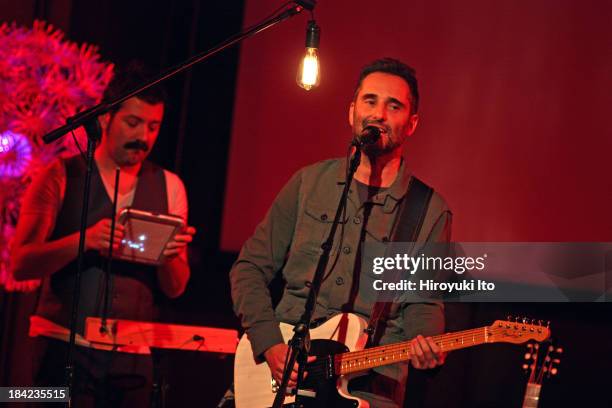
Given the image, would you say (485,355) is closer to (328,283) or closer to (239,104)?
(328,283)

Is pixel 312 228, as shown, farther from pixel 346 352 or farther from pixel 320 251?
pixel 346 352

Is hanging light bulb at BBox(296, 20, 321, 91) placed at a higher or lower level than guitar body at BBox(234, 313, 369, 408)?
higher

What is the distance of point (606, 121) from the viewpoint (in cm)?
454

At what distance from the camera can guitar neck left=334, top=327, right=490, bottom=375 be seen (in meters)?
3.40

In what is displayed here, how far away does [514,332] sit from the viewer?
3537 millimetres

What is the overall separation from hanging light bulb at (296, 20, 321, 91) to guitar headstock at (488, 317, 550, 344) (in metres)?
1.28

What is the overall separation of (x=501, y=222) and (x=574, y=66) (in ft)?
3.14

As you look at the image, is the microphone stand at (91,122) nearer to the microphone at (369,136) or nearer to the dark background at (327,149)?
the microphone at (369,136)

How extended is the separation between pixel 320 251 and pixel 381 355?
1.76 feet

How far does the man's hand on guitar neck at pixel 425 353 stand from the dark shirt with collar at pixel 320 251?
0.41ft

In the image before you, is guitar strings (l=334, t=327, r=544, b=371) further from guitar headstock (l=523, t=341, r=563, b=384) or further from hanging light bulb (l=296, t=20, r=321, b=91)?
hanging light bulb (l=296, t=20, r=321, b=91)

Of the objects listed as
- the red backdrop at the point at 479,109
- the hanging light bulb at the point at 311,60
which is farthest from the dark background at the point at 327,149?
the hanging light bulb at the point at 311,60

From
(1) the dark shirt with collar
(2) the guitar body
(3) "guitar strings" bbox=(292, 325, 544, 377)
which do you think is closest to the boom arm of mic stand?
(1) the dark shirt with collar

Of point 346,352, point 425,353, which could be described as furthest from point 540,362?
point 346,352
